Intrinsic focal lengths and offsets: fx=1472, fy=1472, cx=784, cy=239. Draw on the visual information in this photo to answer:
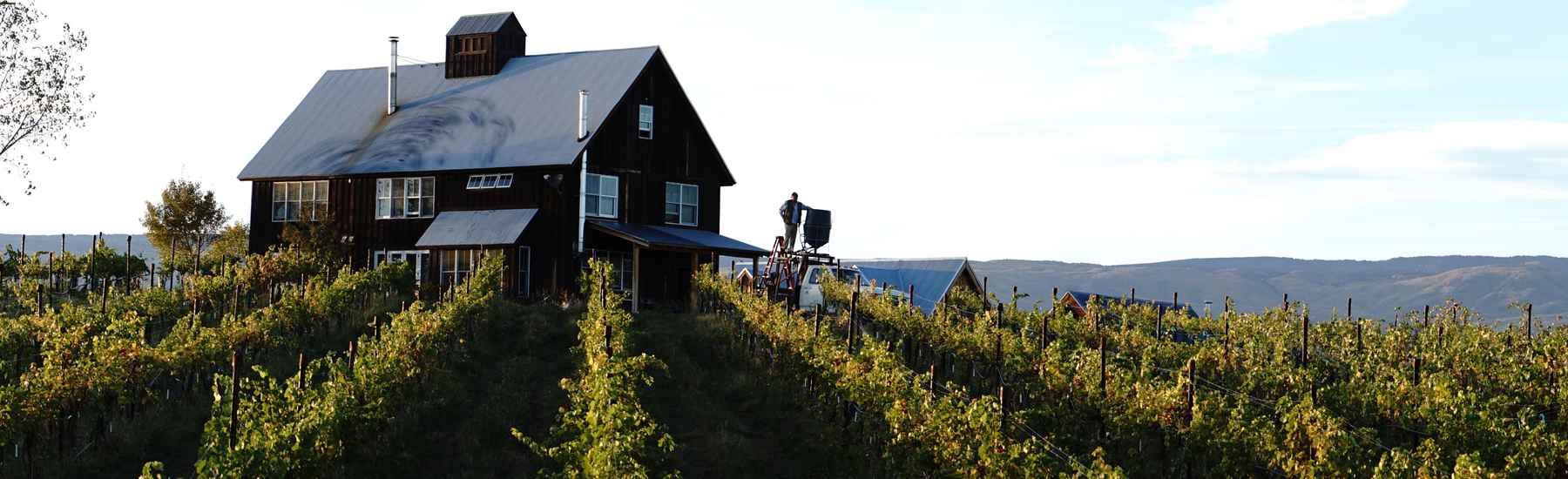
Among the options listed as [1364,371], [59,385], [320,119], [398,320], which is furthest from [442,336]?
[320,119]

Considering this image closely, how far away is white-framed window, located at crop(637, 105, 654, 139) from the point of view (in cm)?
4150

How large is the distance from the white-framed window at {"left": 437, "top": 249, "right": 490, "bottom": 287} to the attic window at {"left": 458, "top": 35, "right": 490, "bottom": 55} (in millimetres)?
8739

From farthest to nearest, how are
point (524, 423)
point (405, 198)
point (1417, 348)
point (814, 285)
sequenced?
point (814, 285) → point (405, 198) → point (1417, 348) → point (524, 423)

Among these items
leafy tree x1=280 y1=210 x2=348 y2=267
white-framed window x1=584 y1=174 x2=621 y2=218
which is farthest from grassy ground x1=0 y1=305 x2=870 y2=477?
leafy tree x1=280 y1=210 x2=348 y2=267

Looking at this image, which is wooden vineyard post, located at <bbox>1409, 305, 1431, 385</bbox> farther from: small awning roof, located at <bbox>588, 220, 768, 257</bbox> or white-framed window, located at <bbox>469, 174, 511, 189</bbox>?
white-framed window, located at <bbox>469, 174, 511, 189</bbox>

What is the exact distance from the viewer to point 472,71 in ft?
150

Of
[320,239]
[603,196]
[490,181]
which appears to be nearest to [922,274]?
[603,196]

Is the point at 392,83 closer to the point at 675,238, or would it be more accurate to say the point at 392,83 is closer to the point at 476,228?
the point at 476,228

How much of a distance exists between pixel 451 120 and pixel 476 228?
16.5 feet

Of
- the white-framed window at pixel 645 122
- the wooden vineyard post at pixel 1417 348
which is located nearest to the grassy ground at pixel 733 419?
the white-framed window at pixel 645 122

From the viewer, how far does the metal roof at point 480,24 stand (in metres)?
45.6

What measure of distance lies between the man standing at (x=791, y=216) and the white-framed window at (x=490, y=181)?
24.9 ft

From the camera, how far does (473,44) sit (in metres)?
45.8

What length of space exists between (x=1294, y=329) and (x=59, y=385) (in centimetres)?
2565
